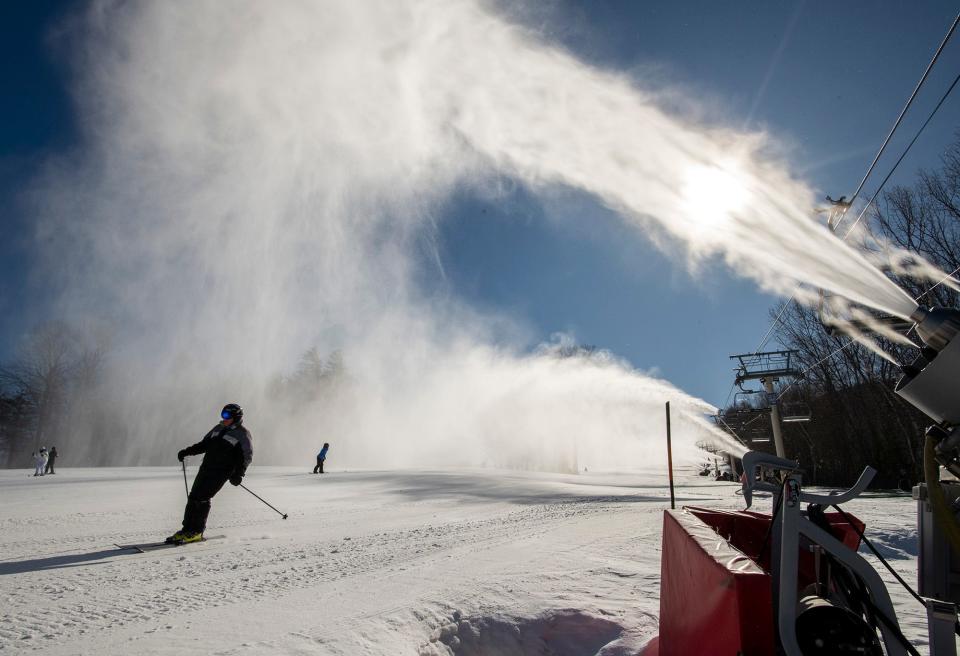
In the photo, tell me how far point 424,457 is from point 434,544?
46674 millimetres

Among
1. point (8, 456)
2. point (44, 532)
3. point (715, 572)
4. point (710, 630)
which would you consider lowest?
point (8, 456)

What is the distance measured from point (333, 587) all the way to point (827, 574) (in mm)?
3708

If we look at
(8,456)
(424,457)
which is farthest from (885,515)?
(8,456)

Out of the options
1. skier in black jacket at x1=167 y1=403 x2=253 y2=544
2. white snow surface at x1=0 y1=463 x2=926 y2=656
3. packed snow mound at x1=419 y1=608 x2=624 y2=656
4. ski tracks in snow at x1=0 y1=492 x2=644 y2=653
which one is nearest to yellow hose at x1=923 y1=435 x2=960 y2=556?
white snow surface at x1=0 y1=463 x2=926 y2=656

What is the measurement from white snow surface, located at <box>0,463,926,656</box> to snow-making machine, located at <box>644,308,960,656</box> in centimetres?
125

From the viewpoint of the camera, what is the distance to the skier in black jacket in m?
6.07

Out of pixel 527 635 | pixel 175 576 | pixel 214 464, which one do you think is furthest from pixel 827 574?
pixel 214 464

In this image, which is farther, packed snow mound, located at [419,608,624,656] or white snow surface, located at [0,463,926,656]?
packed snow mound, located at [419,608,624,656]

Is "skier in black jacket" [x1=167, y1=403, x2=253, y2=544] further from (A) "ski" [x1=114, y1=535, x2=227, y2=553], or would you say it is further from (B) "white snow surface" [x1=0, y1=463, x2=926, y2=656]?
(B) "white snow surface" [x1=0, y1=463, x2=926, y2=656]

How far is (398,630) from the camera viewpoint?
334 centimetres

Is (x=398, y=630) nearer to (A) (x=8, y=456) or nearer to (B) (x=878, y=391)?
(B) (x=878, y=391)

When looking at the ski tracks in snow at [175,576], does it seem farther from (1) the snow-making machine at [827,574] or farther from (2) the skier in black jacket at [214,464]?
(1) the snow-making machine at [827,574]

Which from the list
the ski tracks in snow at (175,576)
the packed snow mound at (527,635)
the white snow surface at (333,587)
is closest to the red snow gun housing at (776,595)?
A: the packed snow mound at (527,635)

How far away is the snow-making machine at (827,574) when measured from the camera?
199 centimetres
